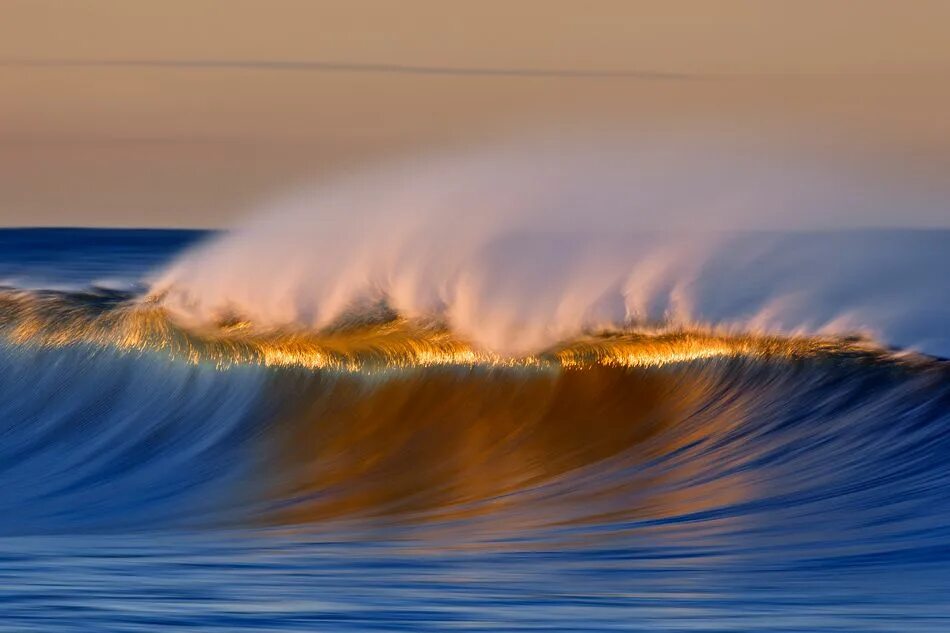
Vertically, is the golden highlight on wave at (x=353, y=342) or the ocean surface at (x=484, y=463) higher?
the golden highlight on wave at (x=353, y=342)

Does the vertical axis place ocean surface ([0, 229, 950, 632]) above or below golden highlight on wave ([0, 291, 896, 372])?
below

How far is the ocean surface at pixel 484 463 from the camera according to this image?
21.8 feet

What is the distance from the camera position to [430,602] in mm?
6555

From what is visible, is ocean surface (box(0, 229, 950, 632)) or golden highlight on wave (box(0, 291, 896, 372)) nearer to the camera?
ocean surface (box(0, 229, 950, 632))

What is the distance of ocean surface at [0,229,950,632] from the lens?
21.8 feet

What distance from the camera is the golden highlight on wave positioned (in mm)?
11500

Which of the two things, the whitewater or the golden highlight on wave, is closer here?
the whitewater

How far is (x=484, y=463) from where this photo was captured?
10.5 metres

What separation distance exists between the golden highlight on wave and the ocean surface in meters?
0.02

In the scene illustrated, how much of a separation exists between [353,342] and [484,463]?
229cm

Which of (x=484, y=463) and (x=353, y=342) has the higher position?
(x=353, y=342)

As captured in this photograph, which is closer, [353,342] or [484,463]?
[484,463]

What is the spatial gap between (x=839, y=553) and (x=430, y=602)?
197cm

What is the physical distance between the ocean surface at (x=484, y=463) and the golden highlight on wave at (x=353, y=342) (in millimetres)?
22
